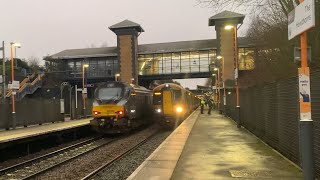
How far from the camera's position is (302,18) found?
7.19 m

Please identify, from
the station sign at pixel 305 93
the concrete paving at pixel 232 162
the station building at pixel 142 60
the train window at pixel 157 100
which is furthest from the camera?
the station building at pixel 142 60

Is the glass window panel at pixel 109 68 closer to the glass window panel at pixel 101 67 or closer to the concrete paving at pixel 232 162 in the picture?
the glass window panel at pixel 101 67

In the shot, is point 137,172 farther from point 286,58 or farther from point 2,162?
point 286,58

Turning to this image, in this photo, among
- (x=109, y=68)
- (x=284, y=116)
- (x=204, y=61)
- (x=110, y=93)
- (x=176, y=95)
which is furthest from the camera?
(x=109, y=68)

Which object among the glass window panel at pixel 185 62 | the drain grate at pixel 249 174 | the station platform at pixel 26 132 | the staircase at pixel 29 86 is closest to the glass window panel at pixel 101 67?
the staircase at pixel 29 86

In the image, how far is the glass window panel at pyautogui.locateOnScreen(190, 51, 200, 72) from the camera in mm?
75000

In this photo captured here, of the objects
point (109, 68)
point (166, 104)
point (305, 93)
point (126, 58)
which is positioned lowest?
point (166, 104)

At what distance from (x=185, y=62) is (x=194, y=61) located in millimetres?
1513

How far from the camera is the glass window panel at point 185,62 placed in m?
74.8

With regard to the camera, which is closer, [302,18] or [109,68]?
[302,18]

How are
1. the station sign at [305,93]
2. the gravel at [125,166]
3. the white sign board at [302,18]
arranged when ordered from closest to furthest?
1. the white sign board at [302,18]
2. the station sign at [305,93]
3. the gravel at [125,166]

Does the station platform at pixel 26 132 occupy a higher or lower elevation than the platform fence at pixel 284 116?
lower

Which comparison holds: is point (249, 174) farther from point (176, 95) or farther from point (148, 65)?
point (148, 65)

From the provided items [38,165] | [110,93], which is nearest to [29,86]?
[110,93]
